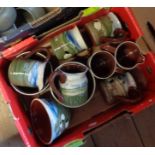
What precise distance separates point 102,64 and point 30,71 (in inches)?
7.6

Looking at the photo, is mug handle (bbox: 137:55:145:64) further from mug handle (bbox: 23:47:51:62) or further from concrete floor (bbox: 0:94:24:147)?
concrete floor (bbox: 0:94:24:147)

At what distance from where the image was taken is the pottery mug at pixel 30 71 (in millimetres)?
821

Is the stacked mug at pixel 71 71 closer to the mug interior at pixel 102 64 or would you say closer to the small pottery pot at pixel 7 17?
the mug interior at pixel 102 64

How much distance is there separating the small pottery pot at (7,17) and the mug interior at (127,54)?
32 centimetres

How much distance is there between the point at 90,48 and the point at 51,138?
262 millimetres

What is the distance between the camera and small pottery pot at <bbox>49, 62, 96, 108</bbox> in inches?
31.5

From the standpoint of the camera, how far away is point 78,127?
3.02 feet

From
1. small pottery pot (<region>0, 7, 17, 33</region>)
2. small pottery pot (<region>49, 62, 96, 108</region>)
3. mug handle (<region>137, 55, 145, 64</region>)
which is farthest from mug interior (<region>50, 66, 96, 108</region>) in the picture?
small pottery pot (<region>0, 7, 17, 33</region>)

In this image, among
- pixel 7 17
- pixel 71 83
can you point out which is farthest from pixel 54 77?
pixel 7 17

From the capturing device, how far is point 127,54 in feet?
2.81

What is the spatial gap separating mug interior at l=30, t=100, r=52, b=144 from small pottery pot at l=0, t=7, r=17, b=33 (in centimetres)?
24

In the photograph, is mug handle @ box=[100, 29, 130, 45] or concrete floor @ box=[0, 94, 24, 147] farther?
concrete floor @ box=[0, 94, 24, 147]
